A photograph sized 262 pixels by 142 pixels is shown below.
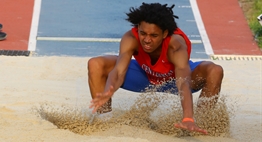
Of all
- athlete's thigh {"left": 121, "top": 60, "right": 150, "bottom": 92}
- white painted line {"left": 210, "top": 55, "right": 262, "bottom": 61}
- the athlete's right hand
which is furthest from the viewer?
white painted line {"left": 210, "top": 55, "right": 262, "bottom": 61}

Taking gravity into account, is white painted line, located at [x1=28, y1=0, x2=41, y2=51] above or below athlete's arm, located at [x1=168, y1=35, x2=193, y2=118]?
below

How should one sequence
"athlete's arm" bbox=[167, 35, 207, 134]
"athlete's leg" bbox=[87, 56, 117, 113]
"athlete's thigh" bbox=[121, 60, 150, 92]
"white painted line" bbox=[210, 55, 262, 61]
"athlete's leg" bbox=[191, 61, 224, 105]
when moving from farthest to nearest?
1. "white painted line" bbox=[210, 55, 262, 61]
2. "athlete's thigh" bbox=[121, 60, 150, 92]
3. "athlete's leg" bbox=[87, 56, 117, 113]
4. "athlete's leg" bbox=[191, 61, 224, 105]
5. "athlete's arm" bbox=[167, 35, 207, 134]

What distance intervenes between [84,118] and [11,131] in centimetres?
54

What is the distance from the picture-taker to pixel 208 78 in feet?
13.0

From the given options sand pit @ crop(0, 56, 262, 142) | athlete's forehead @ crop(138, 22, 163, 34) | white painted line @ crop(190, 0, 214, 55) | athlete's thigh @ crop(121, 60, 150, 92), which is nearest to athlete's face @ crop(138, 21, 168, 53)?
athlete's forehead @ crop(138, 22, 163, 34)

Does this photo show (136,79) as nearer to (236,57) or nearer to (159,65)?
(159,65)

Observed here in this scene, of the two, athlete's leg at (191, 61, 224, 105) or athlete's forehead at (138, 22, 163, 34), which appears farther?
athlete's leg at (191, 61, 224, 105)

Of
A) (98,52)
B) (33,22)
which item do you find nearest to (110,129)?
(98,52)

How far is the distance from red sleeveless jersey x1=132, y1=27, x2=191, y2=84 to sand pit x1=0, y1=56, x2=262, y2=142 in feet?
0.49

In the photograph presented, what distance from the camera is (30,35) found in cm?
702

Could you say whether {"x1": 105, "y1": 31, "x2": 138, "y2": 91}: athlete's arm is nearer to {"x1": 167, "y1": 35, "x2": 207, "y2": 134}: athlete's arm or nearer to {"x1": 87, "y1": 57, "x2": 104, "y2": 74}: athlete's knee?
{"x1": 87, "y1": 57, "x2": 104, "y2": 74}: athlete's knee

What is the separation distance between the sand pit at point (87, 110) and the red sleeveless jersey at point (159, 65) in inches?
5.9

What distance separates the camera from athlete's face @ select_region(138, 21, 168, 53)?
12.3 ft

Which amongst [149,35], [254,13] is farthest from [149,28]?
[254,13]
